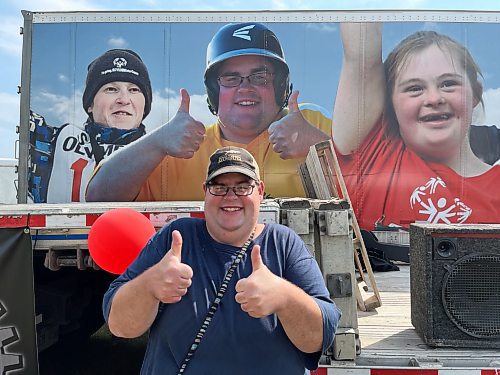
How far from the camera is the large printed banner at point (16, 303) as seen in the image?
2732 mm

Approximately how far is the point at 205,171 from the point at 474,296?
334 centimetres

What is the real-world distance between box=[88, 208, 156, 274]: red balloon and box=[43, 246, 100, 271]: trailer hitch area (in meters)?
0.53

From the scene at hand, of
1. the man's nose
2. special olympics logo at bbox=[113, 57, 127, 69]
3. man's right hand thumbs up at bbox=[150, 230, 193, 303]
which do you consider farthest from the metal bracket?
special olympics logo at bbox=[113, 57, 127, 69]

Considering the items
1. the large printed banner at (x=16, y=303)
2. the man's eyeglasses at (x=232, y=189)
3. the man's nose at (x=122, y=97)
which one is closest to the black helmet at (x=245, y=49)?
the man's nose at (x=122, y=97)

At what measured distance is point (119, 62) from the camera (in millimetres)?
5461

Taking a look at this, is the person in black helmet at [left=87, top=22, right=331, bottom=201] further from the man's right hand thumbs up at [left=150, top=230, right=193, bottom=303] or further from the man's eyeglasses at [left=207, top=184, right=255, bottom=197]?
the man's right hand thumbs up at [left=150, top=230, right=193, bottom=303]

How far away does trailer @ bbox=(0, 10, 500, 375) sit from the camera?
2502 mm

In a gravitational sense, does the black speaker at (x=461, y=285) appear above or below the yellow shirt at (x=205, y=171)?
below

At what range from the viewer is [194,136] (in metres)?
5.41

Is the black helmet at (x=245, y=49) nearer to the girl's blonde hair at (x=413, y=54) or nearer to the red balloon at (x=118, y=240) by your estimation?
the girl's blonde hair at (x=413, y=54)

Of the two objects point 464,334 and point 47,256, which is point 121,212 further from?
point 464,334

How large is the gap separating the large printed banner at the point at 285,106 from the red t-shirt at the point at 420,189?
0.01m

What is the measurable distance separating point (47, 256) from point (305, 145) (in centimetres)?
325

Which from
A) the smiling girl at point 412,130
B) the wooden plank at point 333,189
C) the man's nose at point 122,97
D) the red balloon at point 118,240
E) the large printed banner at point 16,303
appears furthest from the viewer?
the man's nose at point 122,97
